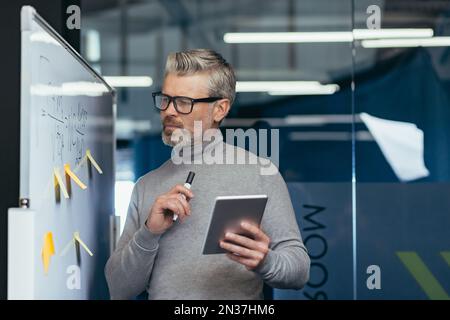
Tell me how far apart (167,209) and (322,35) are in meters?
2.33

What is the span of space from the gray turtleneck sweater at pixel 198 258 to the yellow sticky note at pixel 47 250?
322 mm

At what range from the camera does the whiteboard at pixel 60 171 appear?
2.10m

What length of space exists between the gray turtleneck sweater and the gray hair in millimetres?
200

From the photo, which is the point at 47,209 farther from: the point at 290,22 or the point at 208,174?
the point at 290,22

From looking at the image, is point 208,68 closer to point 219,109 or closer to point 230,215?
point 219,109

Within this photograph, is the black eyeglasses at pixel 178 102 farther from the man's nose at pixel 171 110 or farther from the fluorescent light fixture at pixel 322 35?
the fluorescent light fixture at pixel 322 35

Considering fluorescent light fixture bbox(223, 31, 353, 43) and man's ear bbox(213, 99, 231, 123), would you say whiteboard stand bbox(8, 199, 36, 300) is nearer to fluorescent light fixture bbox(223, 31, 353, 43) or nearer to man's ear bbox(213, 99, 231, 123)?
man's ear bbox(213, 99, 231, 123)

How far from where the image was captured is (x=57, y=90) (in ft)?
8.04

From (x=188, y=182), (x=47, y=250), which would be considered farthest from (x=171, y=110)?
(x=47, y=250)

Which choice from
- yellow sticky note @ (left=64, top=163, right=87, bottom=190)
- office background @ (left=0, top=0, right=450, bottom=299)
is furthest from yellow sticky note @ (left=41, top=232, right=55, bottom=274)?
office background @ (left=0, top=0, right=450, bottom=299)

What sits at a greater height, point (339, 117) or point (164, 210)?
point (339, 117)
